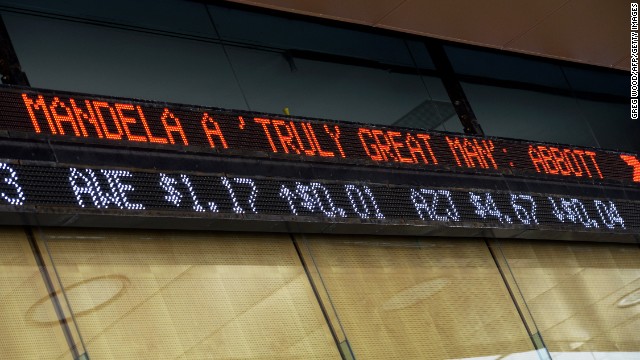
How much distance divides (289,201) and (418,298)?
143 cm

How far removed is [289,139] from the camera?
23.7ft

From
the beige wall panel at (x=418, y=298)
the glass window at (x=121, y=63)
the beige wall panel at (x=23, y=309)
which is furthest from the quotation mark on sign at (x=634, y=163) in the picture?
the beige wall panel at (x=23, y=309)

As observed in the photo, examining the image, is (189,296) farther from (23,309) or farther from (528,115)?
(528,115)

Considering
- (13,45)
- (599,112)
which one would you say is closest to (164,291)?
(13,45)

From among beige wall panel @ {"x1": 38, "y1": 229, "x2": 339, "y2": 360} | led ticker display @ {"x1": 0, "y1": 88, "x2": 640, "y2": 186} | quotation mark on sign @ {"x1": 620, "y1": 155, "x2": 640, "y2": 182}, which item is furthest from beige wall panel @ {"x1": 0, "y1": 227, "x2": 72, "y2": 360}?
quotation mark on sign @ {"x1": 620, "y1": 155, "x2": 640, "y2": 182}

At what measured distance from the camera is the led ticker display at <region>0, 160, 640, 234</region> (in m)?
5.86

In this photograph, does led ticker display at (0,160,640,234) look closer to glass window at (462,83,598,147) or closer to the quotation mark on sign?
the quotation mark on sign

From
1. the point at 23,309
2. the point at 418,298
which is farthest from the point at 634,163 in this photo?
the point at 23,309

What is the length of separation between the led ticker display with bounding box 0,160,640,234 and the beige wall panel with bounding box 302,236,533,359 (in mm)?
395

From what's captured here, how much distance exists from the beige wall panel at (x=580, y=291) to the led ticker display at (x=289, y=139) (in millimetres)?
676

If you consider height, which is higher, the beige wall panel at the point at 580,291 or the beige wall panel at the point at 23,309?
the beige wall panel at the point at 23,309

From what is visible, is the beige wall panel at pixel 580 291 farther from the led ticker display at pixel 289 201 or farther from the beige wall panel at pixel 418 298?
the led ticker display at pixel 289 201

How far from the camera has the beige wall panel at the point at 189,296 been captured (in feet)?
20.1

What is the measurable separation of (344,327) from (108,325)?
5.66 feet
